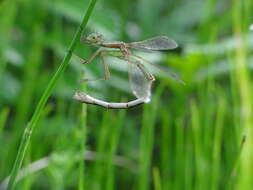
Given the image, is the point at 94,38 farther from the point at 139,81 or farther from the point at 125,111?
the point at 125,111

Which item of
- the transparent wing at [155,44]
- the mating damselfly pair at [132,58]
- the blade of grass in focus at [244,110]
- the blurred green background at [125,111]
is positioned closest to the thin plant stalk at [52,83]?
the mating damselfly pair at [132,58]

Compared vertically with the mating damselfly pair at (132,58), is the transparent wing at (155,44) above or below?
above

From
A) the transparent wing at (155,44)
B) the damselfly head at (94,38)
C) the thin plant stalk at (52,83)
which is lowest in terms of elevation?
the thin plant stalk at (52,83)

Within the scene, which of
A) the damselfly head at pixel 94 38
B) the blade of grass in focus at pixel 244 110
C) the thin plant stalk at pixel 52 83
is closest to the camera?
the thin plant stalk at pixel 52 83

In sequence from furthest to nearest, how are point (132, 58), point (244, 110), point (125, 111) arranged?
point (125, 111), point (244, 110), point (132, 58)

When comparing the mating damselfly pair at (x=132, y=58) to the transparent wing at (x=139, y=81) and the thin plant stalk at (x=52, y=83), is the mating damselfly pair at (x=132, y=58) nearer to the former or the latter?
the transparent wing at (x=139, y=81)

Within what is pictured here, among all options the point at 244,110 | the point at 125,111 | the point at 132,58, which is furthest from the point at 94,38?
the point at 125,111

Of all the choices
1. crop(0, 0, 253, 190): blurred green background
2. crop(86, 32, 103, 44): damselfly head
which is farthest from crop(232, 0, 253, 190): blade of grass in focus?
crop(86, 32, 103, 44): damselfly head
